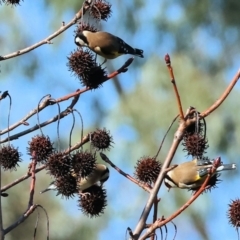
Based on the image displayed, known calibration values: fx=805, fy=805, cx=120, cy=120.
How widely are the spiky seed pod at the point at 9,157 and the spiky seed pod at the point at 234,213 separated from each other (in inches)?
16.9

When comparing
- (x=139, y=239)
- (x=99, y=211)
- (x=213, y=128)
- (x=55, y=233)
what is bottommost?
(x=139, y=239)

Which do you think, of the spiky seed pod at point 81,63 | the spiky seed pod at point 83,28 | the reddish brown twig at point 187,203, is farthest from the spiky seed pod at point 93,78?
the reddish brown twig at point 187,203

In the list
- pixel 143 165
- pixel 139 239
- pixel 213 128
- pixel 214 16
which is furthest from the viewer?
pixel 214 16

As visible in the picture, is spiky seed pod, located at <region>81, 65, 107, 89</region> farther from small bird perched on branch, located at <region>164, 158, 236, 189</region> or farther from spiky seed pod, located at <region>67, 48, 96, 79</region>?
small bird perched on branch, located at <region>164, 158, 236, 189</region>

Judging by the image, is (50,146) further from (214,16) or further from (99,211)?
(214,16)

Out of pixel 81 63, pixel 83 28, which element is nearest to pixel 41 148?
pixel 81 63

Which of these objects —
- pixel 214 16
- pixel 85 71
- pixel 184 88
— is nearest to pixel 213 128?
pixel 184 88

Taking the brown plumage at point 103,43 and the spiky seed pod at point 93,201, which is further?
the brown plumage at point 103,43

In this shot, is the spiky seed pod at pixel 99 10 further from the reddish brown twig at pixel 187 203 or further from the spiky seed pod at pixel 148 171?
the reddish brown twig at pixel 187 203

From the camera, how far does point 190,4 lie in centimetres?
514

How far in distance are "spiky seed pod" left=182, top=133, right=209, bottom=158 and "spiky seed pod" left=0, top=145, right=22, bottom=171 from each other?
35 cm

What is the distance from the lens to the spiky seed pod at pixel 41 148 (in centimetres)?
147

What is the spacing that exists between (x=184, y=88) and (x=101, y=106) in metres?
0.83

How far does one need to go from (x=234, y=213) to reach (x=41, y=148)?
1.20 ft
